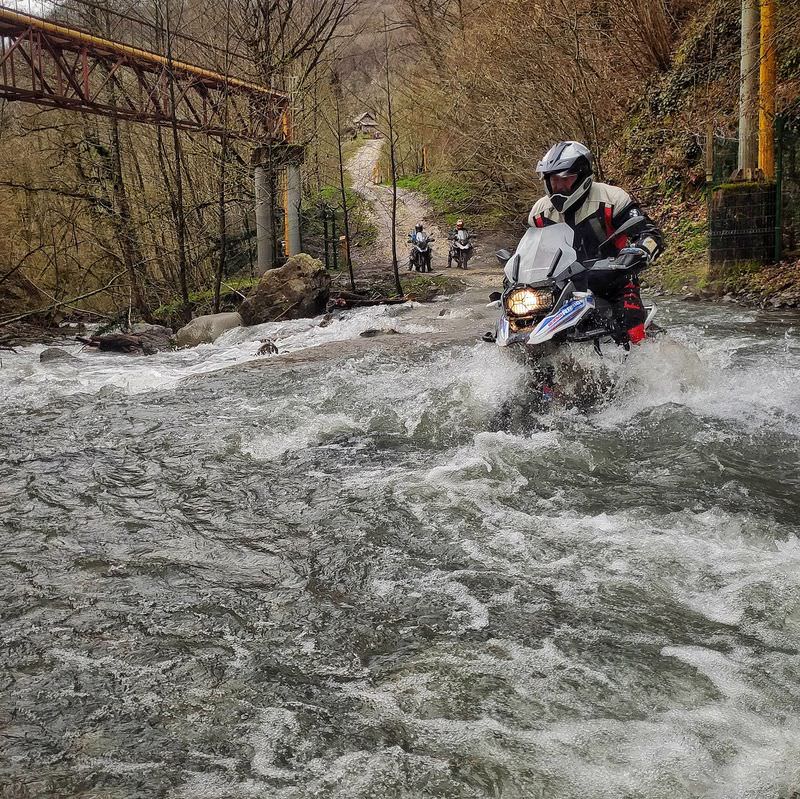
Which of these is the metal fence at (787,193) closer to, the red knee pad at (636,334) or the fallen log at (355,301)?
the fallen log at (355,301)

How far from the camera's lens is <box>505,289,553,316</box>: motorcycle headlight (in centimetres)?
570

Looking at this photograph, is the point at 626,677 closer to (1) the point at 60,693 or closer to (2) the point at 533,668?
(2) the point at 533,668

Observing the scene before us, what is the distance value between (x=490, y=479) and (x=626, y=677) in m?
2.31

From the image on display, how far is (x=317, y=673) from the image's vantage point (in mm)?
3027

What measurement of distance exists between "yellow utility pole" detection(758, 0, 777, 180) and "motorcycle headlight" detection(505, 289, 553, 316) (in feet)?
33.1

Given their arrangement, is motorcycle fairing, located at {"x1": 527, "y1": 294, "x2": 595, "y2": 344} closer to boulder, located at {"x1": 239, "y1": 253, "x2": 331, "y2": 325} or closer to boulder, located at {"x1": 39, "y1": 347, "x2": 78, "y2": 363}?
boulder, located at {"x1": 39, "y1": 347, "x2": 78, "y2": 363}

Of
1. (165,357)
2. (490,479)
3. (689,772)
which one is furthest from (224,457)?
(165,357)

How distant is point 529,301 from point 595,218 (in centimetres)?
116

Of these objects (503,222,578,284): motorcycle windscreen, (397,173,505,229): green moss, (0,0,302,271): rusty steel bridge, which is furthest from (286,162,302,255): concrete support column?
(503,222,578,284): motorcycle windscreen

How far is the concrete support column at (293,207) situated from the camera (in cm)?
2245

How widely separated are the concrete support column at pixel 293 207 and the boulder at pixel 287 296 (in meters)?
5.25

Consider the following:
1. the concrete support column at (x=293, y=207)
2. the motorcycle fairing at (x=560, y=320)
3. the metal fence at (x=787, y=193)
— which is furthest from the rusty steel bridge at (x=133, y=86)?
the motorcycle fairing at (x=560, y=320)

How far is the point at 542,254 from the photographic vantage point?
5.95 m

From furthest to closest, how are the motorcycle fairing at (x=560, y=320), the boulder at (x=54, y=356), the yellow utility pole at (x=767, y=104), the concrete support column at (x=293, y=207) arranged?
1. the concrete support column at (x=293, y=207)
2. the yellow utility pole at (x=767, y=104)
3. the boulder at (x=54, y=356)
4. the motorcycle fairing at (x=560, y=320)
